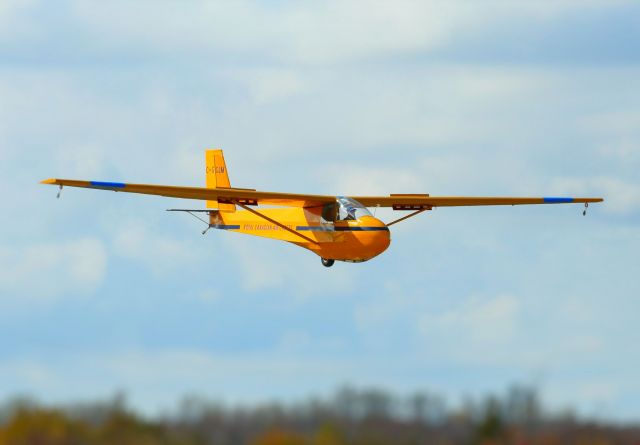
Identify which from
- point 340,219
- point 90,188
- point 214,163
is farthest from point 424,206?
point 90,188

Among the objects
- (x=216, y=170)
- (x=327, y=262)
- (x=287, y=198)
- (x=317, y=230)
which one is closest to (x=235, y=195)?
(x=287, y=198)

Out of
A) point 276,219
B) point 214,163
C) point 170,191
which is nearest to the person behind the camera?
point 170,191

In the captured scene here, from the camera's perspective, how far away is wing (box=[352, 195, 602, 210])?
57.5 meters

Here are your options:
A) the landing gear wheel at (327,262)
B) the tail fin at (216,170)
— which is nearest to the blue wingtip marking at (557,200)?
the landing gear wheel at (327,262)

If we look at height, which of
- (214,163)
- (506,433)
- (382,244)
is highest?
(214,163)

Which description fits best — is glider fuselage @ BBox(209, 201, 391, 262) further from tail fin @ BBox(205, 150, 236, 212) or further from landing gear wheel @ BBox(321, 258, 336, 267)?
tail fin @ BBox(205, 150, 236, 212)

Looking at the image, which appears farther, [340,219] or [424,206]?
[424,206]

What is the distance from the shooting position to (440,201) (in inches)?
2327

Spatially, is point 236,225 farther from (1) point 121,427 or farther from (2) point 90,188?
(1) point 121,427

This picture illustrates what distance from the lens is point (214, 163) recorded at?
63.7 meters

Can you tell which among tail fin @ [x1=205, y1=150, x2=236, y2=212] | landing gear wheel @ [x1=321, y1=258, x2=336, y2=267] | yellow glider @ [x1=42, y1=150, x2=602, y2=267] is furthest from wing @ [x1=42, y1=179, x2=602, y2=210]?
tail fin @ [x1=205, y1=150, x2=236, y2=212]

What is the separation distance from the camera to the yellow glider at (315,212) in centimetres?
5288

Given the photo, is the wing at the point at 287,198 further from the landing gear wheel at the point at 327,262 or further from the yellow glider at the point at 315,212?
the landing gear wheel at the point at 327,262

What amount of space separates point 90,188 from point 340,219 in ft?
31.9
